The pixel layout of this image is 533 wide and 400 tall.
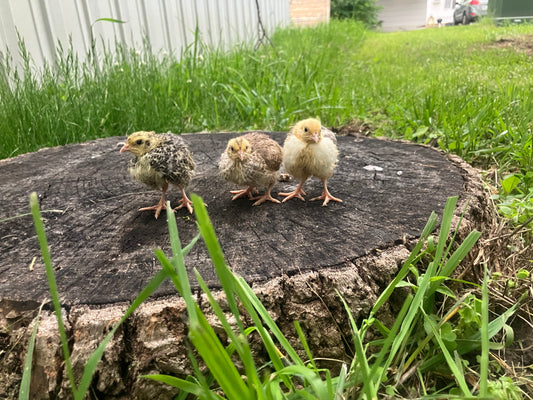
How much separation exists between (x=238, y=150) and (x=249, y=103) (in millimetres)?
2739

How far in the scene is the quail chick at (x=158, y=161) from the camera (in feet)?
6.72

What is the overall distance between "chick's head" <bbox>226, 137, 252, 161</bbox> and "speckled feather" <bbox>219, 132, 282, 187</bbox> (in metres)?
0.02

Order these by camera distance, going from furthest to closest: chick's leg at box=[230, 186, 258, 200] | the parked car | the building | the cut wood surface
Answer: the building, the parked car, chick's leg at box=[230, 186, 258, 200], the cut wood surface

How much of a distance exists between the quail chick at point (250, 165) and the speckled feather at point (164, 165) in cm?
22

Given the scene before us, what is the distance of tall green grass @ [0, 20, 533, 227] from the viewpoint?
3492mm

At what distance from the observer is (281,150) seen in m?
2.40

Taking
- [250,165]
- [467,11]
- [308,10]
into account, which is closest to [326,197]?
[250,165]

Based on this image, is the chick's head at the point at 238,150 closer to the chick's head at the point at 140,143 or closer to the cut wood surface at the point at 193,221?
the cut wood surface at the point at 193,221

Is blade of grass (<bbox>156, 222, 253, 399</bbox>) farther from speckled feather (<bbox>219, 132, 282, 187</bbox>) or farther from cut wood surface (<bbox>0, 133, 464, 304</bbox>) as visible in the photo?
speckled feather (<bbox>219, 132, 282, 187</bbox>)

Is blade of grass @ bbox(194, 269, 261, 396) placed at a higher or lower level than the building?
lower

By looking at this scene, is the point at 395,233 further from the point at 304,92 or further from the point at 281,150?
the point at 304,92

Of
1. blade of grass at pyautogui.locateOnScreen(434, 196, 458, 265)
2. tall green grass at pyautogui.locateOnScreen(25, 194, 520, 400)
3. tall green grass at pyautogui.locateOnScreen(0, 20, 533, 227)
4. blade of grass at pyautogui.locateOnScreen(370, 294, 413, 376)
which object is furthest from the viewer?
tall green grass at pyautogui.locateOnScreen(0, 20, 533, 227)

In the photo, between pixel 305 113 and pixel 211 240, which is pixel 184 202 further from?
pixel 305 113

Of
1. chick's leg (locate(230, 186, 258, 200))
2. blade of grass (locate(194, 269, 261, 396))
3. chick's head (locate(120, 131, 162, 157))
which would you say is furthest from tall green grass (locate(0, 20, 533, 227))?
blade of grass (locate(194, 269, 261, 396))
